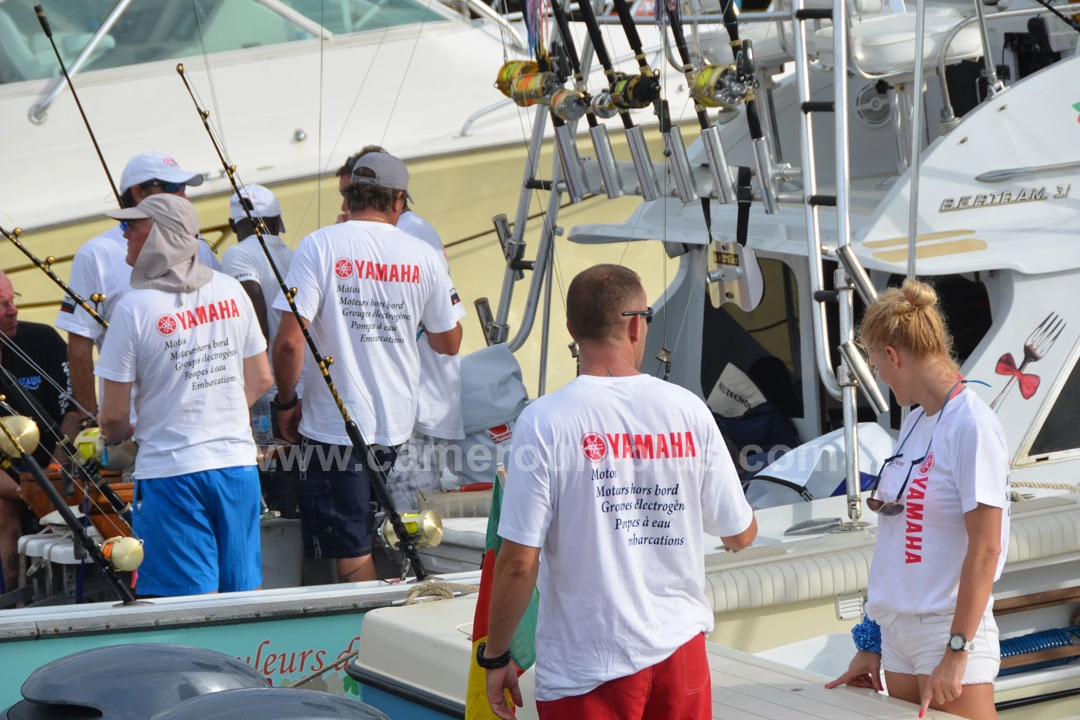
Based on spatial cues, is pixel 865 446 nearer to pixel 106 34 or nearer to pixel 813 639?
pixel 813 639

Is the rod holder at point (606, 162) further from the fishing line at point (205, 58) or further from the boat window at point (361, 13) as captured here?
the boat window at point (361, 13)

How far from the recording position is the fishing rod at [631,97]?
4.55 metres

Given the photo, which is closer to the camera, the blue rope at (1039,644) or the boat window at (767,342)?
the blue rope at (1039,644)

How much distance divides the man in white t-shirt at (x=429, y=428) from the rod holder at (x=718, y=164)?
37.5 inches

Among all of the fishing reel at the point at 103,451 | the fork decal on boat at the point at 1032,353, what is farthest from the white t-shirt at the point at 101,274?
the fork decal on boat at the point at 1032,353

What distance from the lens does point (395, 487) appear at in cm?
480

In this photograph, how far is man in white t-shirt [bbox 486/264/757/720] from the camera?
245 cm

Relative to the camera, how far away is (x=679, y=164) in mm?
4625

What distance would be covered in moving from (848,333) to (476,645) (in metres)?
1.73

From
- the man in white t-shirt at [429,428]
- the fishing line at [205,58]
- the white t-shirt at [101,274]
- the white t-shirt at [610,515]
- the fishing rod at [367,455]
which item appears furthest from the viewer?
the fishing line at [205,58]

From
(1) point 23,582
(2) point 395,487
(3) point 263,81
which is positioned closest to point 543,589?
(2) point 395,487

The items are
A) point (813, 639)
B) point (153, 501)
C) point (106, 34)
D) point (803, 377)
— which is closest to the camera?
point (813, 639)

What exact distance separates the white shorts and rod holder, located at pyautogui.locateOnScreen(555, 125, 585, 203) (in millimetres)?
2566

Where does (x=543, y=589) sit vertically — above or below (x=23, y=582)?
above
